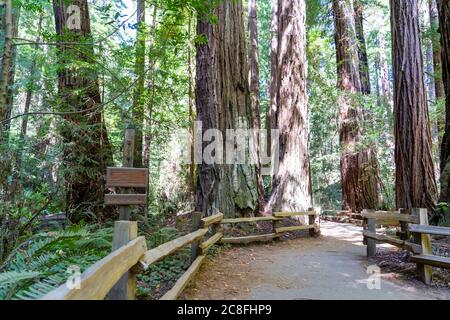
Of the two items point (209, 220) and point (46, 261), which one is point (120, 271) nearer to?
point (46, 261)

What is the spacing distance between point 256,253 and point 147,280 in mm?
2884

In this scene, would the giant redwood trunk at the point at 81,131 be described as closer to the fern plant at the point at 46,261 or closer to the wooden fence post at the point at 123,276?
the fern plant at the point at 46,261

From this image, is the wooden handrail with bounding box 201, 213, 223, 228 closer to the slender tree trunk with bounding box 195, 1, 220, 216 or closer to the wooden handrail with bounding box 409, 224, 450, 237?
the slender tree trunk with bounding box 195, 1, 220, 216

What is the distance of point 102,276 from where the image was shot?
2.12 metres

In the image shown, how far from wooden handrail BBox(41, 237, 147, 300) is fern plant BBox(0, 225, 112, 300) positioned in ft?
2.29

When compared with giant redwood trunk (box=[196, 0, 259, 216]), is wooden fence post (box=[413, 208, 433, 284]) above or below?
below

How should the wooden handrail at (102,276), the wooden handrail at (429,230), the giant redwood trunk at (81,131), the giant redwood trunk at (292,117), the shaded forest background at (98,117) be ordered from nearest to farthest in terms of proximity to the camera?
the wooden handrail at (102,276), the wooden handrail at (429,230), the shaded forest background at (98,117), the giant redwood trunk at (81,131), the giant redwood trunk at (292,117)

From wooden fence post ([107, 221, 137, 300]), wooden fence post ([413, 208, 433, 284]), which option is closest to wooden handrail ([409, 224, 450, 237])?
wooden fence post ([413, 208, 433, 284])

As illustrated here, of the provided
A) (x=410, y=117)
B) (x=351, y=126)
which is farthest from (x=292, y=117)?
(x=351, y=126)

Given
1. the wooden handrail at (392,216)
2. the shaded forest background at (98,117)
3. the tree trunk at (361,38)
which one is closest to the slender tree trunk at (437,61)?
the shaded forest background at (98,117)

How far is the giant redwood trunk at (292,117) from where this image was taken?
1023 centimetres

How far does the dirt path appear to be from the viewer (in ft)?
14.6

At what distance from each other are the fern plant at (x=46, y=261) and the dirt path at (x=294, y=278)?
1500 millimetres

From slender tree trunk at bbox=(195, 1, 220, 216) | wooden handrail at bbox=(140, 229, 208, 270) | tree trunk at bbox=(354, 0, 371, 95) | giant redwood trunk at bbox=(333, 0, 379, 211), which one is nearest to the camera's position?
wooden handrail at bbox=(140, 229, 208, 270)
